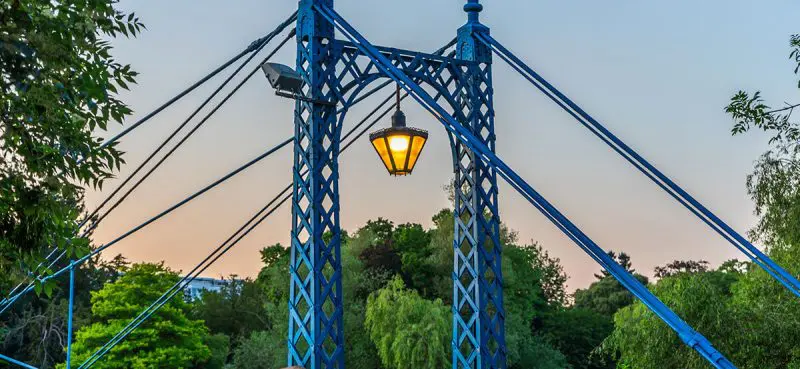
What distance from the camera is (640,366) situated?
24.0 metres

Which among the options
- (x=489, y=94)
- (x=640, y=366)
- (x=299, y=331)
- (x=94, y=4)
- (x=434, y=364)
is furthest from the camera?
(x=434, y=364)

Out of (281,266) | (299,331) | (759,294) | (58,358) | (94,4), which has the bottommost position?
(299,331)

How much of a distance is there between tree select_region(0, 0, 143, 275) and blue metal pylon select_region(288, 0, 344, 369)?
1.80 metres

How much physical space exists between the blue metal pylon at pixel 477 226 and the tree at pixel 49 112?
3.91 metres

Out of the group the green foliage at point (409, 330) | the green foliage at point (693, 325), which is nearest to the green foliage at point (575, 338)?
the green foliage at point (409, 330)

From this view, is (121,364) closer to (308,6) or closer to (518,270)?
(518,270)

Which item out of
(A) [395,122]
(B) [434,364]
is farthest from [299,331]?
(B) [434,364]

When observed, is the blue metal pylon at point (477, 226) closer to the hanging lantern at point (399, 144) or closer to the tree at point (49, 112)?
the hanging lantern at point (399, 144)

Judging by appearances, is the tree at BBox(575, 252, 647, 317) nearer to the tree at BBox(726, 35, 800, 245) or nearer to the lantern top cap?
the tree at BBox(726, 35, 800, 245)

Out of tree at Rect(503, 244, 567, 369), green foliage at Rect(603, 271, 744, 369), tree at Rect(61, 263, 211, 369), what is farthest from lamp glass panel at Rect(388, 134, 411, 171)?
tree at Rect(61, 263, 211, 369)

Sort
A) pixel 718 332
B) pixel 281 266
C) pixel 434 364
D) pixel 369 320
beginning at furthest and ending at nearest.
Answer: pixel 281 266 → pixel 369 320 → pixel 434 364 → pixel 718 332

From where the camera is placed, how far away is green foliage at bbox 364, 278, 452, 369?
3656 centimetres

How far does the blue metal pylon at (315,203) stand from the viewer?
30.6ft

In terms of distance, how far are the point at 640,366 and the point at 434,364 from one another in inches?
510
